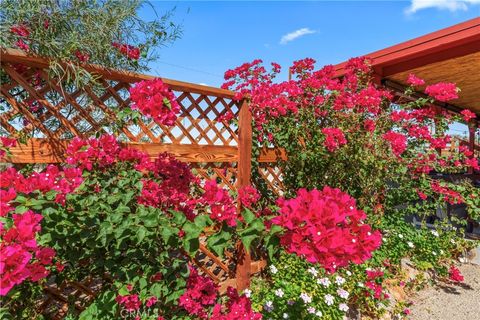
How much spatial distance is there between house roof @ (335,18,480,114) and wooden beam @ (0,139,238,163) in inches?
98.7

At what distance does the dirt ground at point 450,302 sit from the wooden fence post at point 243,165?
1.46 m

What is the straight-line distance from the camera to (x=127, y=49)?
2.63 metres

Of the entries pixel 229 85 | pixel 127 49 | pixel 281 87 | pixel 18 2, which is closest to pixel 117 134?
pixel 127 49

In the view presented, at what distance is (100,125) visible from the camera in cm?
221

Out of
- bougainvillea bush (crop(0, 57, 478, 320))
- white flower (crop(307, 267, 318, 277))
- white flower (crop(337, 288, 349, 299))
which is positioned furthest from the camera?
white flower (crop(307, 267, 318, 277))

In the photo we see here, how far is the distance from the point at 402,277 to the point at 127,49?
3.39 meters

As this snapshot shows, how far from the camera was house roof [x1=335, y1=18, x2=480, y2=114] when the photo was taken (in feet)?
11.1

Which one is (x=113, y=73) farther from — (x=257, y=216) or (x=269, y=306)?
(x=269, y=306)

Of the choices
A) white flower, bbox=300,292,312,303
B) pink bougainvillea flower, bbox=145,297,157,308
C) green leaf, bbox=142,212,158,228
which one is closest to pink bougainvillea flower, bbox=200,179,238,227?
green leaf, bbox=142,212,158,228

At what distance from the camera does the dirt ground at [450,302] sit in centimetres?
281

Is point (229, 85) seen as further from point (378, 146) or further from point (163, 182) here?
point (163, 182)

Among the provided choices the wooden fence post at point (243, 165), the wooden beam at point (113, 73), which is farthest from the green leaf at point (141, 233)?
the wooden fence post at point (243, 165)

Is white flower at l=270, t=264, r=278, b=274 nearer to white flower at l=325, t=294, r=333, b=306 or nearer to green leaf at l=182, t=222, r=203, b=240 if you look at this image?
white flower at l=325, t=294, r=333, b=306

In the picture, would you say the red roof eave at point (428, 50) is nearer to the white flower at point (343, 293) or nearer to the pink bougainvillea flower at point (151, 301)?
the white flower at point (343, 293)
